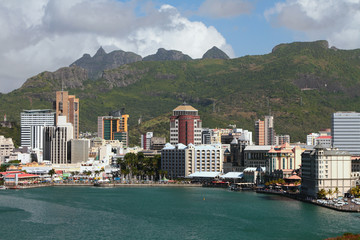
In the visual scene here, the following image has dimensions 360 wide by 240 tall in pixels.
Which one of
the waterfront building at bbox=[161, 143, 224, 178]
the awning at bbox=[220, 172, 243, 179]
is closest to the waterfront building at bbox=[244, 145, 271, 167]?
the waterfront building at bbox=[161, 143, 224, 178]

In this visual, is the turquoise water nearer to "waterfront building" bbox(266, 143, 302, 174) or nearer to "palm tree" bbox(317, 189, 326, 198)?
"palm tree" bbox(317, 189, 326, 198)

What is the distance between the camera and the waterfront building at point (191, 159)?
189250 mm

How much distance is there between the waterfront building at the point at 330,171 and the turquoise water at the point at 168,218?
7.12 m

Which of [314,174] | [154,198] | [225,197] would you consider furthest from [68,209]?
[314,174]

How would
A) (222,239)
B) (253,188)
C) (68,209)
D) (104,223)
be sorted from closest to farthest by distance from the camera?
1. (222,239)
2. (104,223)
3. (68,209)
4. (253,188)

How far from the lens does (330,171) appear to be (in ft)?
424

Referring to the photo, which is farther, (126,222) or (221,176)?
(221,176)

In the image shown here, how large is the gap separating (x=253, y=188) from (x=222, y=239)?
260ft

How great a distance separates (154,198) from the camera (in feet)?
450

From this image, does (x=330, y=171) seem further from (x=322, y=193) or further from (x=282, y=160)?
(x=282, y=160)

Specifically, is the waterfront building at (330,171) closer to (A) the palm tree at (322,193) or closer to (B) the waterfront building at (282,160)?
(A) the palm tree at (322,193)

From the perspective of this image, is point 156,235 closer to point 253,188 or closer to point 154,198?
point 154,198

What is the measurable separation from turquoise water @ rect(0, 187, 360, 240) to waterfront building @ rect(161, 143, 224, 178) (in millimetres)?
45203

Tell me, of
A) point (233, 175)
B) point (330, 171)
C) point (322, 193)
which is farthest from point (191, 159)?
point (322, 193)
